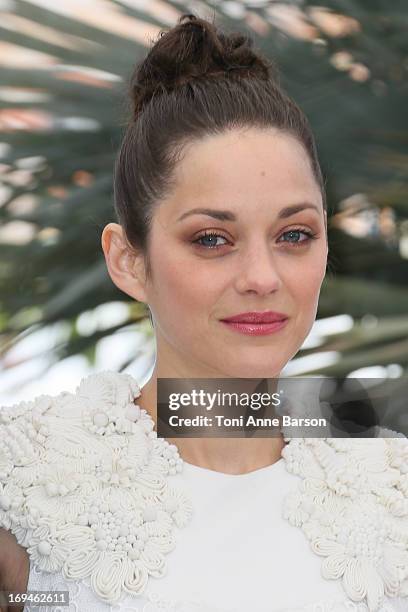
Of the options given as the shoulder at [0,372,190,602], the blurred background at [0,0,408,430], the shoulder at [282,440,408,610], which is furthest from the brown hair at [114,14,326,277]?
the blurred background at [0,0,408,430]

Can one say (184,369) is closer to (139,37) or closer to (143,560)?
(143,560)

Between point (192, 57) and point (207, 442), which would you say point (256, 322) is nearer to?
point (207, 442)

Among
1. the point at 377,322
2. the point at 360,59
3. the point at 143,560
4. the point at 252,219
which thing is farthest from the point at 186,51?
the point at 360,59

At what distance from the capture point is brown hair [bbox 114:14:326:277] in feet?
4.62

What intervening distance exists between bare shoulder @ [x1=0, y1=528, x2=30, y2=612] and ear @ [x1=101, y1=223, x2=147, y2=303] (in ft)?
1.17

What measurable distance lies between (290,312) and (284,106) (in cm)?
31

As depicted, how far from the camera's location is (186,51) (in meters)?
1.49

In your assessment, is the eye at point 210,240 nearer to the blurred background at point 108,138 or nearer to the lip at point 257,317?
the lip at point 257,317

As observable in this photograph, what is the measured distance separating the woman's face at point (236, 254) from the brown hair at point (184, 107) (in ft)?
0.10

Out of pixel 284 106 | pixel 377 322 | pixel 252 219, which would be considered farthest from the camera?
pixel 377 322

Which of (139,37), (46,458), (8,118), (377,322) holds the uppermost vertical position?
(139,37)

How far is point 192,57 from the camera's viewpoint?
1494 millimetres

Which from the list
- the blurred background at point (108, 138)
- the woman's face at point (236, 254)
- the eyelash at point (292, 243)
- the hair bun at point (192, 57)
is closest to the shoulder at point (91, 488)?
the woman's face at point (236, 254)

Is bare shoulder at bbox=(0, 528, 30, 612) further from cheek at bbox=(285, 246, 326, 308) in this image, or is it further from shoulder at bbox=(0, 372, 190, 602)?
cheek at bbox=(285, 246, 326, 308)
